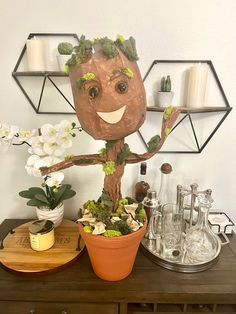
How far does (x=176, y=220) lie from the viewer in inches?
36.1

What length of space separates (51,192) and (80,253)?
259 mm

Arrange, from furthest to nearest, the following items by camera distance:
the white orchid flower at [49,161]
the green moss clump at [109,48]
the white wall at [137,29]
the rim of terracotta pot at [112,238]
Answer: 1. the white wall at [137,29]
2. the white orchid flower at [49,161]
3. the rim of terracotta pot at [112,238]
4. the green moss clump at [109,48]

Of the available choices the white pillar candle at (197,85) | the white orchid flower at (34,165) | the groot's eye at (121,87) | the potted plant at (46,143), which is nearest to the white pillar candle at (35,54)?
the potted plant at (46,143)

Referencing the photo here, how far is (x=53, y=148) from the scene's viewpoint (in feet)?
2.65

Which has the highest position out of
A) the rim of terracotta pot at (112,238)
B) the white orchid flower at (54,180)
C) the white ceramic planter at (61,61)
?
the white ceramic planter at (61,61)

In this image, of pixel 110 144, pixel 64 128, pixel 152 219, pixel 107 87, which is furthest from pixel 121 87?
pixel 152 219

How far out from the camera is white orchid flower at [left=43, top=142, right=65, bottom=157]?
0.81 m

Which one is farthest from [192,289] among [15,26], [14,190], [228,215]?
[15,26]

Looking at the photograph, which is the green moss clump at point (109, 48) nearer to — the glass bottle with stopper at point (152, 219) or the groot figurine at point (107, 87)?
the groot figurine at point (107, 87)

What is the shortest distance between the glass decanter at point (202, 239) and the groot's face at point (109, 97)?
43 centimetres

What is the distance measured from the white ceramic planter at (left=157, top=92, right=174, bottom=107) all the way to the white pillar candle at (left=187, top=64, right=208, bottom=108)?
7cm

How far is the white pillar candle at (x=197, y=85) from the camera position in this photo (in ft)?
2.82

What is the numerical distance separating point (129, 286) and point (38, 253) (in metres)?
0.34

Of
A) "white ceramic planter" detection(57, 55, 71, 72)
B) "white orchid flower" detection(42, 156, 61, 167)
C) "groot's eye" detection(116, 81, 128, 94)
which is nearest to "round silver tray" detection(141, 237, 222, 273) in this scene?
"white orchid flower" detection(42, 156, 61, 167)
